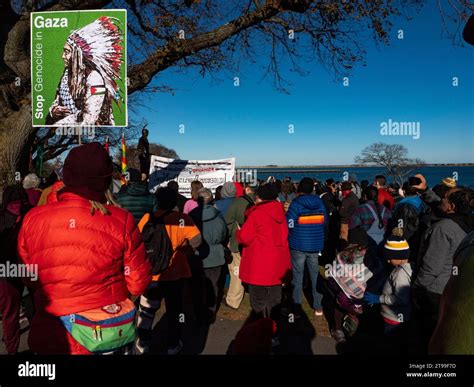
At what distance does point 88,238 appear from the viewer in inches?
77.2

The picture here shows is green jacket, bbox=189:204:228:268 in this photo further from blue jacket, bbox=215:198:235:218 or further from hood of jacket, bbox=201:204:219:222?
blue jacket, bbox=215:198:235:218

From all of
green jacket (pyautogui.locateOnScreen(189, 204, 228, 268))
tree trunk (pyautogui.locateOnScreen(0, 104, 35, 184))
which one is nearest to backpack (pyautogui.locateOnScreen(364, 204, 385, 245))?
green jacket (pyautogui.locateOnScreen(189, 204, 228, 268))

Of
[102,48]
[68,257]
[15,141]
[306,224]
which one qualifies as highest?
[102,48]

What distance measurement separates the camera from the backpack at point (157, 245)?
3598 mm

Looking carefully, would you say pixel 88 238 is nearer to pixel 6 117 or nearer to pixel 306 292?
pixel 306 292

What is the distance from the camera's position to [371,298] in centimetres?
391

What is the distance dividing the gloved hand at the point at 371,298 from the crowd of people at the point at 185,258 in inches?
1.9

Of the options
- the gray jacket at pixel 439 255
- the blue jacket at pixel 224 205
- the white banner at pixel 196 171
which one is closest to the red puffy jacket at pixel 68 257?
the gray jacket at pixel 439 255

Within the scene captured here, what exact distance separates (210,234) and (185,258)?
0.90 m

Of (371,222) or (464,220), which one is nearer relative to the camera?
(464,220)

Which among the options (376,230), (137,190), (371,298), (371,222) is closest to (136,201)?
(137,190)

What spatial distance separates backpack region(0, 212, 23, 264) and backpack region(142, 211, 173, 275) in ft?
4.56

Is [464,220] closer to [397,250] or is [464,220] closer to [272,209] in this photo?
[397,250]

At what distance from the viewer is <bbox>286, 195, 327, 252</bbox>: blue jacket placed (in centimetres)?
523
